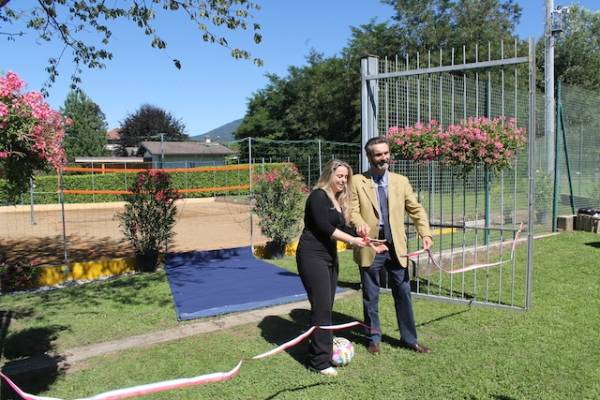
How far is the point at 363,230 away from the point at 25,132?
2.48 meters

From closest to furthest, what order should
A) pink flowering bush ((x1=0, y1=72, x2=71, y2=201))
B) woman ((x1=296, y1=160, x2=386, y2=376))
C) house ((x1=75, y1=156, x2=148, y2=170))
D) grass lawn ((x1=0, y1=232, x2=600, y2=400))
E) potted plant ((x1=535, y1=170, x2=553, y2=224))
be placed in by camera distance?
1. pink flowering bush ((x1=0, y1=72, x2=71, y2=201))
2. grass lawn ((x1=0, y1=232, x2=600, y2=400))
3. woman ((x1=296, y1=160, x2=386, y2=376))
4. potted plant ((x1=535, y1=170, x2=553, y2=224))
5. house ((x1=75, y1=156, x2=148, y2=170))

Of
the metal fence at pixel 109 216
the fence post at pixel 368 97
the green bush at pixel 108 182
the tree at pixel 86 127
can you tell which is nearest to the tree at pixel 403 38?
the metal fence at pixel 109 216

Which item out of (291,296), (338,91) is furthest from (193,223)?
(338,91)

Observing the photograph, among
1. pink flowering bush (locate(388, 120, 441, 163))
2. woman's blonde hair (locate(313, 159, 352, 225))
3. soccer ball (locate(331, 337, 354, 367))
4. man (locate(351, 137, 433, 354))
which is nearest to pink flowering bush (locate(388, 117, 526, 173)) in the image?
pink flowering bush (locate(388, 120, 441, 163))

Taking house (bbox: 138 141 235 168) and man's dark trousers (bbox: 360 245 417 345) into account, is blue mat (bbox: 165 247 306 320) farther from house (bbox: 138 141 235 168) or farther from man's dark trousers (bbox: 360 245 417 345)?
house (bbox: 138 141 235 168)

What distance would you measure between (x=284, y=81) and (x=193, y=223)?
95.0ft

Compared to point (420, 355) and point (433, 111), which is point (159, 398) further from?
point (433, 111)

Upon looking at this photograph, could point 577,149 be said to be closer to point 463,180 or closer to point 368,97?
point 463,180

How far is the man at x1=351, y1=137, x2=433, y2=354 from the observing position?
4.42m

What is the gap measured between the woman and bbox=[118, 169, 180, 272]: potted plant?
4.94 metres

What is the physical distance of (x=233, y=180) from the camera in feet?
92.7

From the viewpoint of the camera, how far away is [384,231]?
4.52 metres

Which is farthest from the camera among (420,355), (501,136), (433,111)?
(433,111)

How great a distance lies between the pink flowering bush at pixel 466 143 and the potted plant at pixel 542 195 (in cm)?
598
